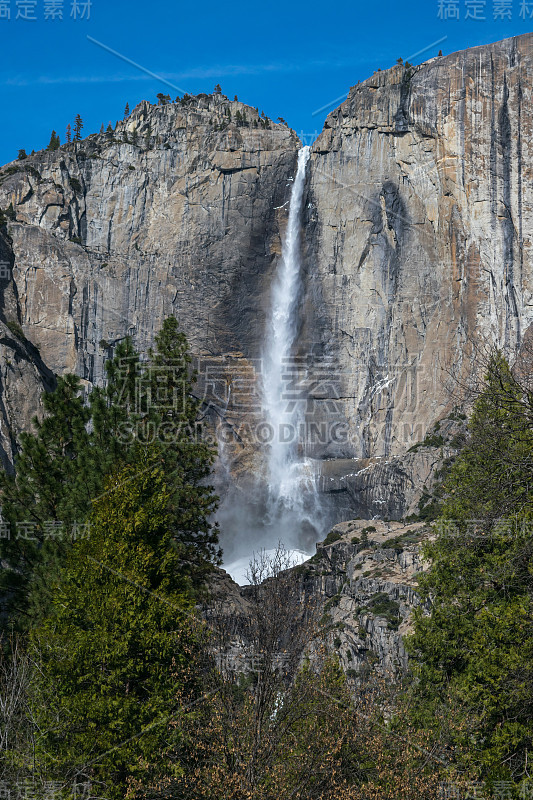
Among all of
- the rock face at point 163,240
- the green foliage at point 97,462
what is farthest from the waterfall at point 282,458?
the green foliage at point 97,462

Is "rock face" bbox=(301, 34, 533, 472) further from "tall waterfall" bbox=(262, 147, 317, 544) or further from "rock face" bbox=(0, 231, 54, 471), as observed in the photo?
"rock face" bbox=(0, 231, 54, 471)

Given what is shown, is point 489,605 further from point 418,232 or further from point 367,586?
point 418,232

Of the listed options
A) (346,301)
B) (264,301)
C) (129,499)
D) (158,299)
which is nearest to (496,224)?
(346,301)

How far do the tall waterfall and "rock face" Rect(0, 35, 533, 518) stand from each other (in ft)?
3.06

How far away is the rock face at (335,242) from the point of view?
2827 inches

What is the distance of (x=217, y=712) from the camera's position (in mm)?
15625

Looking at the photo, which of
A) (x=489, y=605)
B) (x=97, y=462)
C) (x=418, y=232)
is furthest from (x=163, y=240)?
(x=489, y=605)

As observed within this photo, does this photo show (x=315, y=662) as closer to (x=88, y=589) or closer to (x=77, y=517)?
(x=88, y=589)

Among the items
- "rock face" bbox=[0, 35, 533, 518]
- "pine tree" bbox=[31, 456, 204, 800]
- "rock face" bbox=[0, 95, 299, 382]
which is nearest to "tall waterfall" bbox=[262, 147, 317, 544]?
"rock face" bbox=[0, 35, 533, 518]

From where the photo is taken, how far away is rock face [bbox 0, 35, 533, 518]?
71.8 metres

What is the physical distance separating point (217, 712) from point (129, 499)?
17.7 feet

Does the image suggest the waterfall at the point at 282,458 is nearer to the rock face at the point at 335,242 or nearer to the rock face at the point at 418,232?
the rock face at the point at 335,242

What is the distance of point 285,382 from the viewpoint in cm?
8238

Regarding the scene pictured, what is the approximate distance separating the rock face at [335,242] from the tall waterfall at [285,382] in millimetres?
934
